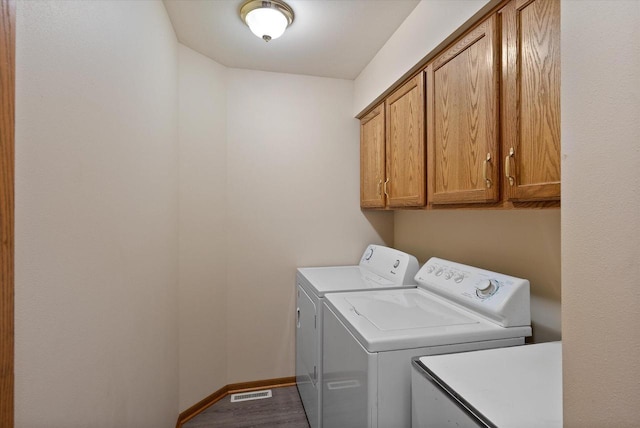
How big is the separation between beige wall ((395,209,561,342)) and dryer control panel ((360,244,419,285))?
0.27 metres

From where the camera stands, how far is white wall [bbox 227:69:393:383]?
239 cm

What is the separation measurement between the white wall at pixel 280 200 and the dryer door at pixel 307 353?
197mm

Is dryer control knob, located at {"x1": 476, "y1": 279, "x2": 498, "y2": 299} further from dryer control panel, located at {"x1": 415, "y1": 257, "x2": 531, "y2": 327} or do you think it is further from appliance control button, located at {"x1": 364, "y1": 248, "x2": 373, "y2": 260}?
appliance control button, located at {"x1": 364, "y1": 248, "x2": 373, "y2": 260}

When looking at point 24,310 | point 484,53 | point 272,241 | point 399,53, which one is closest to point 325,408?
point 272,241

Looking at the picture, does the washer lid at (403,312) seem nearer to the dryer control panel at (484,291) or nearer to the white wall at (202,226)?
the dryer control panel at (484,291)

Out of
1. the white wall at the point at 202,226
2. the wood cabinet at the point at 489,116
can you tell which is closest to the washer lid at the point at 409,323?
the wood cabinet at the point at 489,116

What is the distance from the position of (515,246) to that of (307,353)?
1.43 metres

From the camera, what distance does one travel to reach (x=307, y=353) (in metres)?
2.04

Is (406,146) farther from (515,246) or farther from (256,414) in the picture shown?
(256,414)

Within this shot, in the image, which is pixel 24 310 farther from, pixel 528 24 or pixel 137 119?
pixel 528 24

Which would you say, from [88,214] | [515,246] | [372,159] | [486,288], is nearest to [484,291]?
[486,288]

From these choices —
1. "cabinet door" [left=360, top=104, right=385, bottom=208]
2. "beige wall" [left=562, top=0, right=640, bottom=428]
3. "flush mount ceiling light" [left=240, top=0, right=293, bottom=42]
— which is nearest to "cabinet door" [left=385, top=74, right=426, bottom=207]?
"cabinet door" [left=360, top=104, right=385, bottom=208]

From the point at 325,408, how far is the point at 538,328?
1.15 metres

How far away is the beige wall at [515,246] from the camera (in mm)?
1294
